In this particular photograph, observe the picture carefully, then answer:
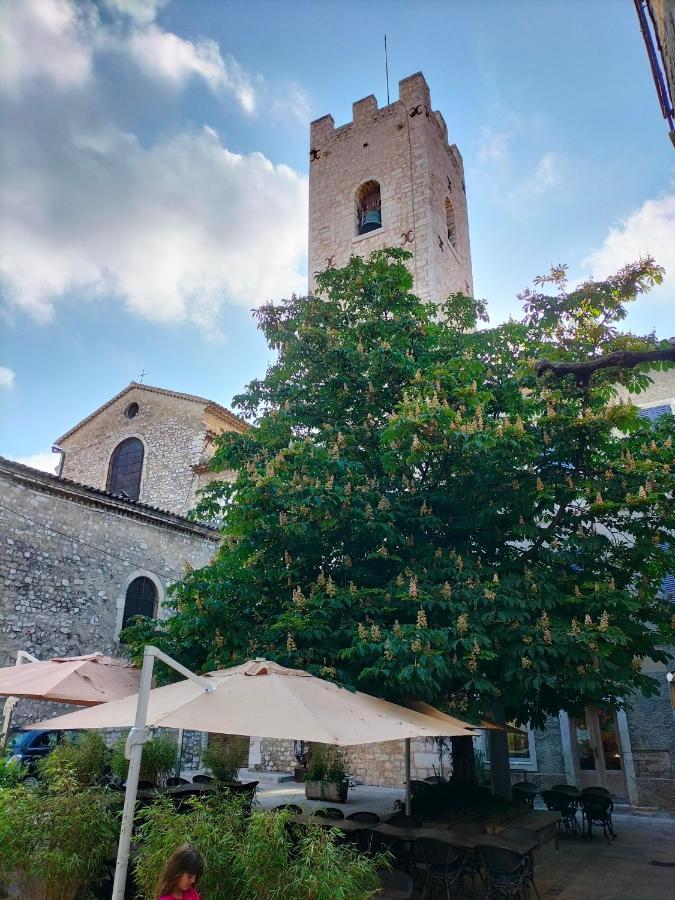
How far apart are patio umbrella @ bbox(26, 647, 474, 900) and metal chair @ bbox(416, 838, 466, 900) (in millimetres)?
1351

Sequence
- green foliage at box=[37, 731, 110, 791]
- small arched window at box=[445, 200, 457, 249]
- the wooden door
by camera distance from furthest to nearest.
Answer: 1. small arched window at box=[445, 200, 457, 249]
2. the wooden door
3. green foliage at box=[37, 731, 110, 791]

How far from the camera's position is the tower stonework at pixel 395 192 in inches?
826

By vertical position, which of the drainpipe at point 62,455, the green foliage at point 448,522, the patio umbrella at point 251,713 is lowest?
the patio umbrella at point 251,713

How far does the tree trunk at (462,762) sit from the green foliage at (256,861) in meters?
5.45

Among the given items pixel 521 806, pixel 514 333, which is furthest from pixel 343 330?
pixel 521 806

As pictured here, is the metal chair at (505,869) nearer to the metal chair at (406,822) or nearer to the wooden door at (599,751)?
the metal chair at (406,822)

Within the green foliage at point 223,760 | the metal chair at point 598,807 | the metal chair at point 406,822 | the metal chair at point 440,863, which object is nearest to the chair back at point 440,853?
the metal chair at point 440,863

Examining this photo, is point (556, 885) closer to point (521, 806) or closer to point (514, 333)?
point (521, 806)

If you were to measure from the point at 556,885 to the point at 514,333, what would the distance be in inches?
290

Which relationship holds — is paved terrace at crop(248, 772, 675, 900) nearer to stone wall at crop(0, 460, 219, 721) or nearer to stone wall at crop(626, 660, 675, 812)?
stone wall at crop(626, 660, 675, 812)

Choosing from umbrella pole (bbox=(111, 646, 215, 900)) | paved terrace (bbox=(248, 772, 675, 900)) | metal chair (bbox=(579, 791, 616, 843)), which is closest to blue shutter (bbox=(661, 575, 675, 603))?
paved terrace (bbox=(248, 772, 675, 900))

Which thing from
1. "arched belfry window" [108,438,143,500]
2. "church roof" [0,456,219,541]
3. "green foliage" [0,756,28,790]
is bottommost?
"green foliage" [0,756,28,790]

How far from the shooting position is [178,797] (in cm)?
770

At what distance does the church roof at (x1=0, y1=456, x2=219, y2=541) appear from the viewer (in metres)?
13.2
